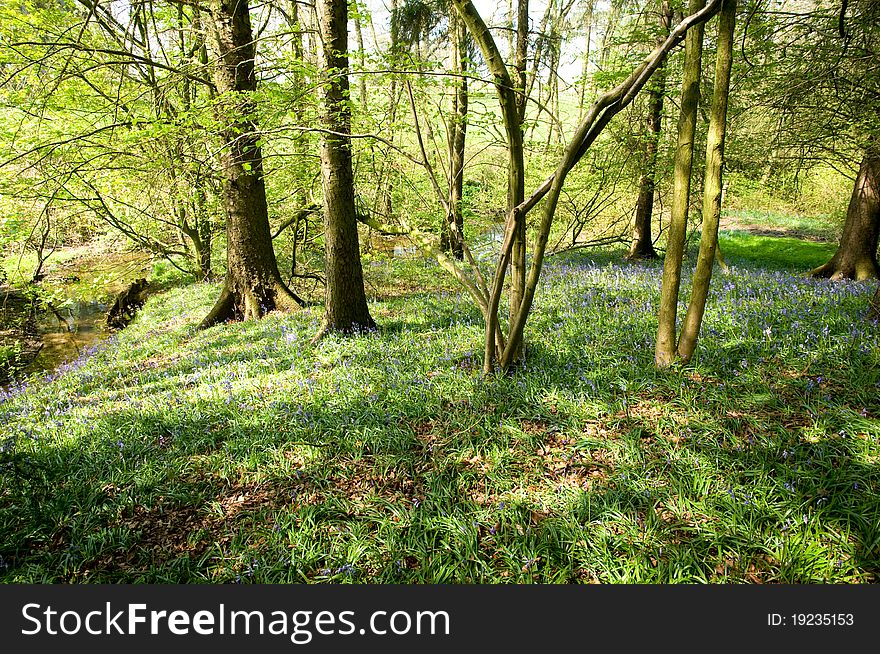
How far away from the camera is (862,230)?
27.7 feet

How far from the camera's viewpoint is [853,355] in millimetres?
3693

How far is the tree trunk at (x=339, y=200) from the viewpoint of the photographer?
561cm

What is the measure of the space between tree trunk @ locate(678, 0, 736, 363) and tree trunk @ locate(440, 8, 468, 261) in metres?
1.97

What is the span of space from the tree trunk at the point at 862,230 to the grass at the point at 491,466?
14.9 ft

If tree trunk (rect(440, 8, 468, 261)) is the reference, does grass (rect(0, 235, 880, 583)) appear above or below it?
below

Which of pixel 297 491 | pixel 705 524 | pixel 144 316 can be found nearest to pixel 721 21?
pixel 705 524

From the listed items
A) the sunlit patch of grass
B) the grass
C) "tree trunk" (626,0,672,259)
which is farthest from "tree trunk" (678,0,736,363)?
the sunlit patch of grass

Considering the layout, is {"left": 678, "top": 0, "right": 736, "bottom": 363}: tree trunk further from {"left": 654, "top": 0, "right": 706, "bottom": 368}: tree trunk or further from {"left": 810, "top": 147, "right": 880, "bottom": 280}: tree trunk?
{"left": 810, "top": 147, "right": 880, "bottom": 280}: tree trunk

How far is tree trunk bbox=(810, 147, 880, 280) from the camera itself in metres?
8.12

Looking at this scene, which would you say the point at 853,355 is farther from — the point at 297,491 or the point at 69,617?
the point at 69,617

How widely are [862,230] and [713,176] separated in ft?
25.0

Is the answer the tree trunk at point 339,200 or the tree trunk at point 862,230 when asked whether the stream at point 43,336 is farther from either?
the tree trunk at point 862,230

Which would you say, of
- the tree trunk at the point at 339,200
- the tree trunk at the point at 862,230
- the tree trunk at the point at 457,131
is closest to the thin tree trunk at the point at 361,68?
the tree trunk at the point at 339,200

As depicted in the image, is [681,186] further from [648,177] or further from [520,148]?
[648,177]
